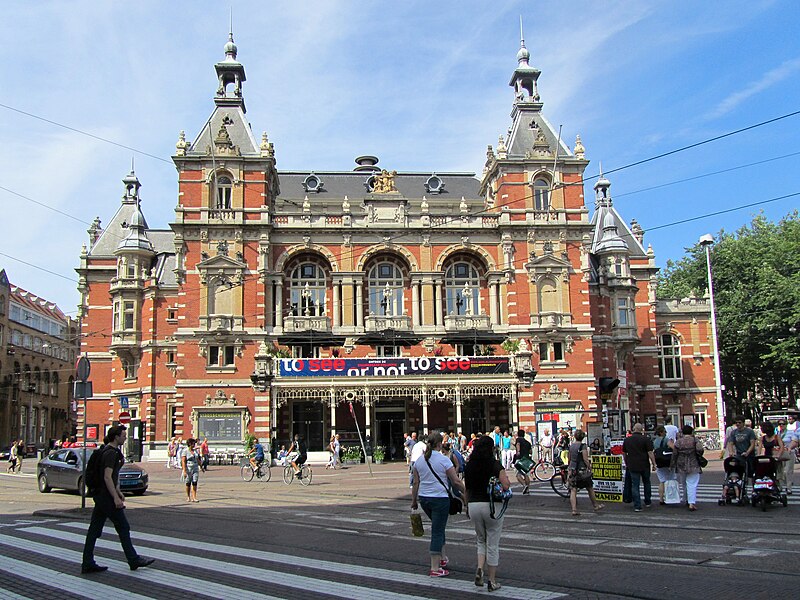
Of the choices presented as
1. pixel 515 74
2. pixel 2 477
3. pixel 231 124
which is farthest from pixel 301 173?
pixel 2 477

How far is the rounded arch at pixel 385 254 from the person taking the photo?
43688mm

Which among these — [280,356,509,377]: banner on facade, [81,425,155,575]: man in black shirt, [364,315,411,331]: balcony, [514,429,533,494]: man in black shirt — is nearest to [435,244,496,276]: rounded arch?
[364,315,411,331]: balcony

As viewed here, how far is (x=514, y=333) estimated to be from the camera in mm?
43188

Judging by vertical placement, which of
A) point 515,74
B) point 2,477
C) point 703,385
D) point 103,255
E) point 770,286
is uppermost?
point 515,74

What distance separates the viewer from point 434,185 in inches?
2012

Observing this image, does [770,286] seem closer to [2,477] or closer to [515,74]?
[515,74]

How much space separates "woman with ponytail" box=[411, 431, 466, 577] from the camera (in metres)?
9.36

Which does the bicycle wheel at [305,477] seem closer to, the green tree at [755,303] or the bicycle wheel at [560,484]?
the bicycle wheel at [560,484]

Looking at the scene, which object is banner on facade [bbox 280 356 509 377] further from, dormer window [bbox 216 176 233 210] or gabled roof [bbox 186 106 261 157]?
gabled roof [bbox 186 106 261 157]


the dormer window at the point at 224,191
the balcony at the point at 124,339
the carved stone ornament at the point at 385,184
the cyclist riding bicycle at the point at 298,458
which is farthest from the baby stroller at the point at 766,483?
the balcony at the point at 124,339

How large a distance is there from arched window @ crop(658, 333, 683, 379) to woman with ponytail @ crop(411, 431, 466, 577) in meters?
48.5

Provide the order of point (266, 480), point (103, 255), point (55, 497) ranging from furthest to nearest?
1. point (103, 255)
2. point (266, 480)
3. point (55, 497)

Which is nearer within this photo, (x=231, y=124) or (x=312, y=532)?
(x=312, y=532)

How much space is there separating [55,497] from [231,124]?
92.5ft
